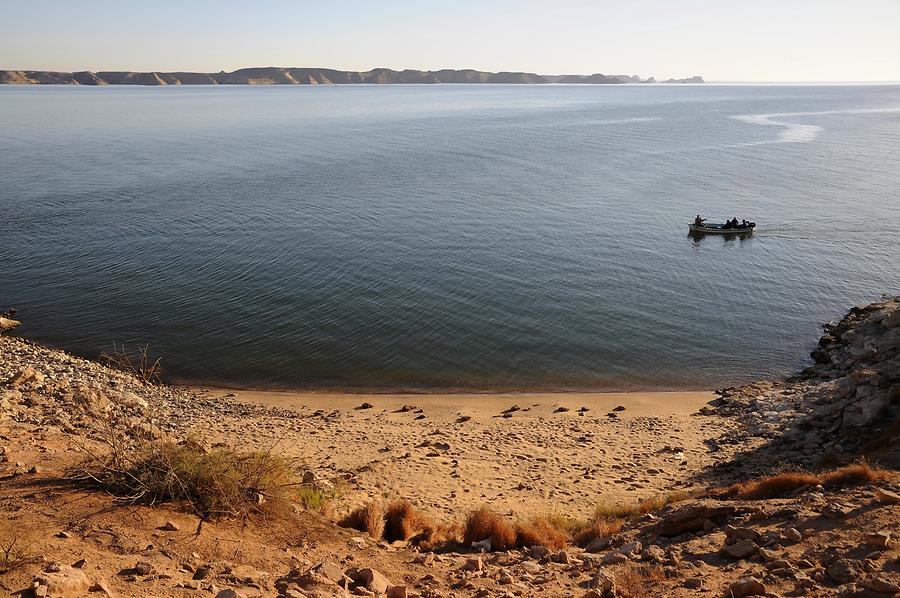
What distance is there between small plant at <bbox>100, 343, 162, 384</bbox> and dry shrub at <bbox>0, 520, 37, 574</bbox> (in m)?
14.5

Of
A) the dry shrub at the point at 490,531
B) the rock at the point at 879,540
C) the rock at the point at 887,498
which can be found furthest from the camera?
the dry shrub at the point at 490,531

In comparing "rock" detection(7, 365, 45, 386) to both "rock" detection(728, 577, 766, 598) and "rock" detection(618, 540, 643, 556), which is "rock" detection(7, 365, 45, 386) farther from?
"rock" detection(728, 577, 766, 598)

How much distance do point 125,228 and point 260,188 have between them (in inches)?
647

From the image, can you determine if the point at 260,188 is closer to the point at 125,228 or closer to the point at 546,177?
the point at 125,228

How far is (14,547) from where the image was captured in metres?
7.87

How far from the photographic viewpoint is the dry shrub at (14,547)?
23.9ft

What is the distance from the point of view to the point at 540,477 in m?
16.0

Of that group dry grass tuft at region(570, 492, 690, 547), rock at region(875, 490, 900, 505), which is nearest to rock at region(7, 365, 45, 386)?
dry grass tuft at region(570, 492, 690, 547)

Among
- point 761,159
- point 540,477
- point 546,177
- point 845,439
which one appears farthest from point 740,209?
point 540,477

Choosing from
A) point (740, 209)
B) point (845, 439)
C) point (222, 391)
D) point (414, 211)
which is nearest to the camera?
point (845, 439)

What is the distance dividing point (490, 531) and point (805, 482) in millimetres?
6780

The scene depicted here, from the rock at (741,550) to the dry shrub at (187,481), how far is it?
295 inches

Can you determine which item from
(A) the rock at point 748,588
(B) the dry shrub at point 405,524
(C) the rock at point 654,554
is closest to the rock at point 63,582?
(B) the dry shrub at point 405,524

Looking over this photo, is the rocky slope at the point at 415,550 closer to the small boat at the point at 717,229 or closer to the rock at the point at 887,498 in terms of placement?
the rock at the point at 887,498
